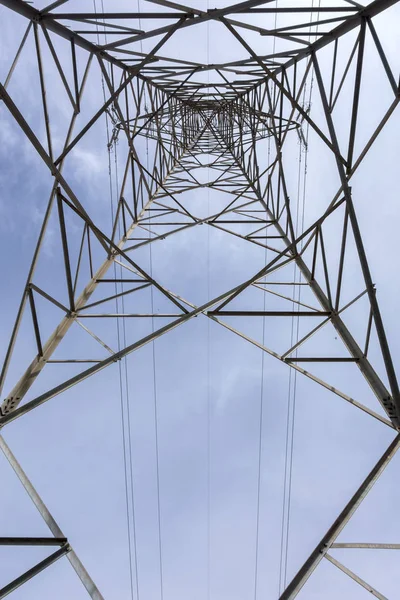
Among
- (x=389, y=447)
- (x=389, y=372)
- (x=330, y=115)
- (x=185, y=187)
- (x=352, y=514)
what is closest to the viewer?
(x=352, y=514)

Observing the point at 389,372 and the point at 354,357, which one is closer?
the point at 389,372

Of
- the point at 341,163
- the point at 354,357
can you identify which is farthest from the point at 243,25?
the point at 354,357

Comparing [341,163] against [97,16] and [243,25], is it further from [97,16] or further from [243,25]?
[97,16]

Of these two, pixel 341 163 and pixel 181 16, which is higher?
pixel 181 16

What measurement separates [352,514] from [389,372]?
5.59 ft

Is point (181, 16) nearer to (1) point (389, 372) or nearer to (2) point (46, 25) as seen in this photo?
(2) point (46, 25)

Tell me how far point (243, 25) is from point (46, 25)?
3.36m

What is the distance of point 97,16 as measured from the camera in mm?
5992

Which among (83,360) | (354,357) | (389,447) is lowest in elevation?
(389,447)

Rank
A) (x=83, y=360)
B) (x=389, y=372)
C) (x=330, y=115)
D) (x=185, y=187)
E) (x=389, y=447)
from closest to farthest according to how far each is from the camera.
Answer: (x=389, y=447)
(x=389, y=372)
(x=83, y=360)
(x=330, y=115)
(x=185, y=187)

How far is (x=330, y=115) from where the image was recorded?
6469 millimetres

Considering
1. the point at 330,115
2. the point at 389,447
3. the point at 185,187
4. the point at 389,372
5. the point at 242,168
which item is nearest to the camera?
the point at 389,447

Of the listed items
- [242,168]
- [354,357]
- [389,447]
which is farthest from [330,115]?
[242,168]

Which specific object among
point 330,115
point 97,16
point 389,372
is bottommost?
point 389,372
